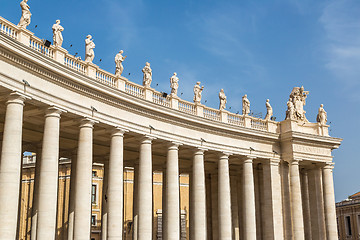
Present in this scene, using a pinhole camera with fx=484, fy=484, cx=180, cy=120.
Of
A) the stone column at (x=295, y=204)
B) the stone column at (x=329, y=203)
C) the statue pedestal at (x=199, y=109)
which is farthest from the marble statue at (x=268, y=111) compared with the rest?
the statue pedestal at (x=199, y=109)

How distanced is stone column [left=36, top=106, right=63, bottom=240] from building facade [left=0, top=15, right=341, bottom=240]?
10 cm

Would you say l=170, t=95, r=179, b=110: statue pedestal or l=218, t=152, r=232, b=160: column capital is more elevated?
l=170, t=95, r=179, b=110: statue pedestal

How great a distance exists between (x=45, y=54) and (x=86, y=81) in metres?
5.31

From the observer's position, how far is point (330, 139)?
84.0m

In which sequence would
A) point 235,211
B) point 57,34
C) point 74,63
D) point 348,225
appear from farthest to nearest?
point 348,225
point 235,211
point 74,63
point 57,34

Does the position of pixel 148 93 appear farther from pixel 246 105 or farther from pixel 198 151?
pixel 246 105

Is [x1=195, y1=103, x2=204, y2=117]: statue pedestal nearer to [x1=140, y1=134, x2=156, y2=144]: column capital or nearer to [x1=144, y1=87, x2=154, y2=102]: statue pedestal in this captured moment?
[x1=144, y1=87, x2=154, y2=102]: statue pedestal

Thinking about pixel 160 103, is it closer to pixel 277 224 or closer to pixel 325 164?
pixel 277 224

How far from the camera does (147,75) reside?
215 feet

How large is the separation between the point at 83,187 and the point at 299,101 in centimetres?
4783

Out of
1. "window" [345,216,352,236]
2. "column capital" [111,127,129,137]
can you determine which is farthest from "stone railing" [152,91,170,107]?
"window" [345,216,352,236]

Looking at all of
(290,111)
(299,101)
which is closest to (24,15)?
(290,111)

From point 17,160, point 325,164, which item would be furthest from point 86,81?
point 325,164

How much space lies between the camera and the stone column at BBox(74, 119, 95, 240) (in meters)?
51.7
